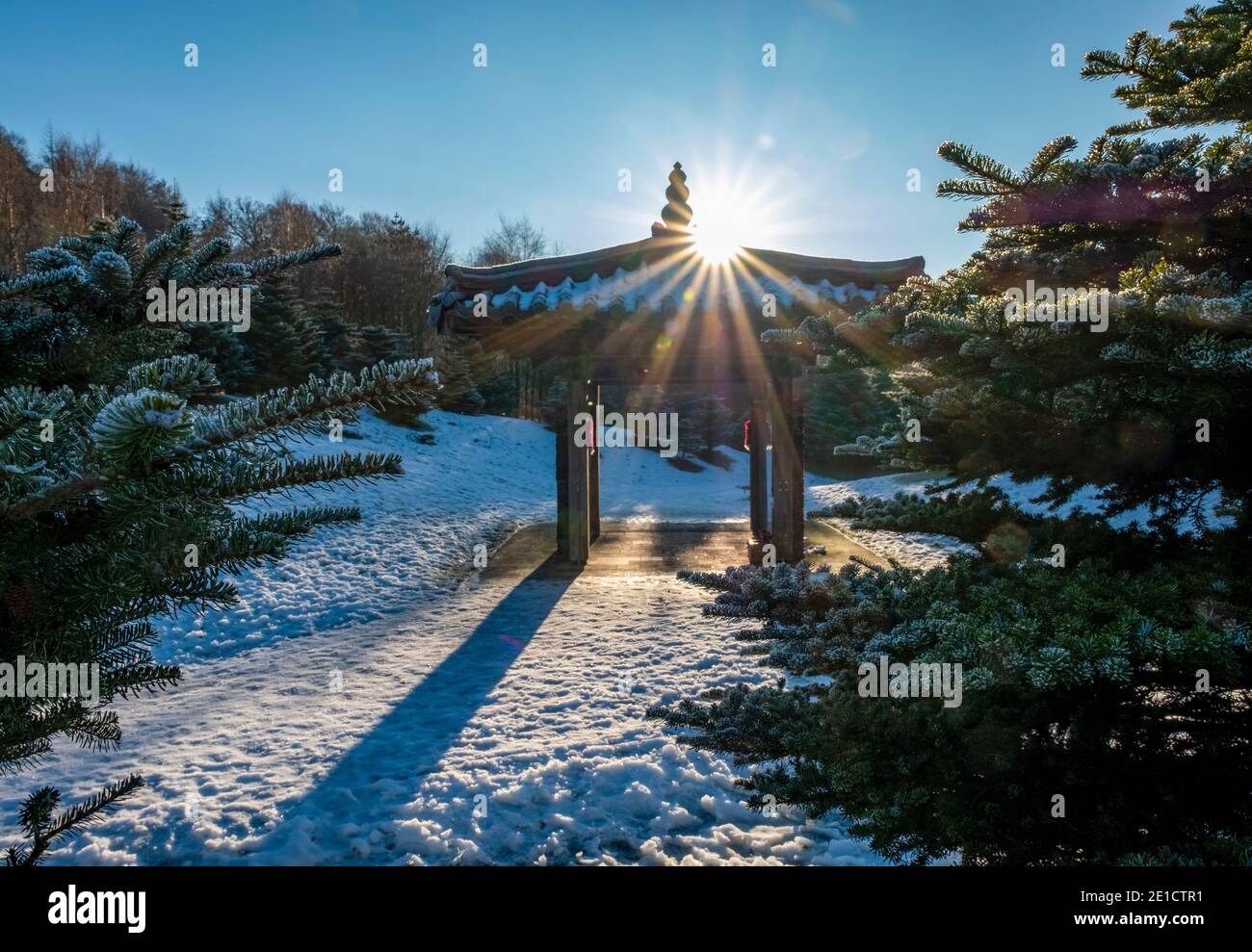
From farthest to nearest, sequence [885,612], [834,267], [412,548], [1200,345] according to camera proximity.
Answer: [412,548] < [834,267] < [885,612] < [1200,345]

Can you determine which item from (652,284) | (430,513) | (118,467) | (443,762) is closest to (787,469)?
(652,284)

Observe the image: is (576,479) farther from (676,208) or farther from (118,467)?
(118,467)

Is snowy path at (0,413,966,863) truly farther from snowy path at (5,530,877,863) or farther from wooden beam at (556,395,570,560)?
wooden beam at (556,395,570,560)

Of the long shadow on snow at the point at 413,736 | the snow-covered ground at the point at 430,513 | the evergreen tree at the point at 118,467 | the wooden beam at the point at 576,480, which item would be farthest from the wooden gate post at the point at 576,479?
the evergreen tree at the point at 118,467

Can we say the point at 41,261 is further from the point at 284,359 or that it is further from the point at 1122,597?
the point at 284,359

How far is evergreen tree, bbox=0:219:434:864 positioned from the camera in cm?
87

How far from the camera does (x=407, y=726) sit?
4301 mm

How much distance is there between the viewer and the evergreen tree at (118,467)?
87cm

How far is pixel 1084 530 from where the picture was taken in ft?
8.34

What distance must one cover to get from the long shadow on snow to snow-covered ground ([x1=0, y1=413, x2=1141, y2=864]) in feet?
0.05

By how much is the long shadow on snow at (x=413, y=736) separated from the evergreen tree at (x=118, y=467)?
Answer: 2.08 m
